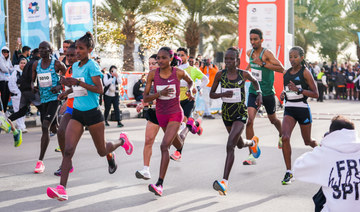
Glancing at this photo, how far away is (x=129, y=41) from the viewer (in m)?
29.9

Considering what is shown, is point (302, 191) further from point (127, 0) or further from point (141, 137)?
point (127, 0)

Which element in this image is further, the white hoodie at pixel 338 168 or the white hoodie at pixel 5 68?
the white hoodie at pixel 5 68

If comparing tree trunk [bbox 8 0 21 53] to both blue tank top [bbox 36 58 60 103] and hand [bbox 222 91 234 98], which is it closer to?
blue tank top [bbox 36 58 60 103]

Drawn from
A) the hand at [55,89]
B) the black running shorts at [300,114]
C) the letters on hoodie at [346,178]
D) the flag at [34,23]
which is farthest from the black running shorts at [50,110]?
the flag at [34,23]

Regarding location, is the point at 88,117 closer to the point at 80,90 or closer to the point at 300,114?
the point at 80,90

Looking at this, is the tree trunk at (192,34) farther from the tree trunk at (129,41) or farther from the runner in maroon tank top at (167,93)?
the runner in maroon tank top at (167,93)

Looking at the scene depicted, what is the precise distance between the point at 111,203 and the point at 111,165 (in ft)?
4.16

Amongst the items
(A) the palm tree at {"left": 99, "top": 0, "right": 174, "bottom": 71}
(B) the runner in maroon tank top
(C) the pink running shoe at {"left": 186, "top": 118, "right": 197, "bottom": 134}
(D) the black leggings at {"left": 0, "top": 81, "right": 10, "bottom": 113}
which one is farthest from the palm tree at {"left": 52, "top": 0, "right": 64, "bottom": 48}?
(B) the runner in maroon tank top

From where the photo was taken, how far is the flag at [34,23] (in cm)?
1697

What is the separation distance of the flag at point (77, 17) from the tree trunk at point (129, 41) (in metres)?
11.0

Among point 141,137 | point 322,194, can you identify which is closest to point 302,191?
point 322,194

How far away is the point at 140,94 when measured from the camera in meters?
21.3

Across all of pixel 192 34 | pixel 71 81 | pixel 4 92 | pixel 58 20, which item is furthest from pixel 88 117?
pixel 58 20

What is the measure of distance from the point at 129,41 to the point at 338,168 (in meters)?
26.9
